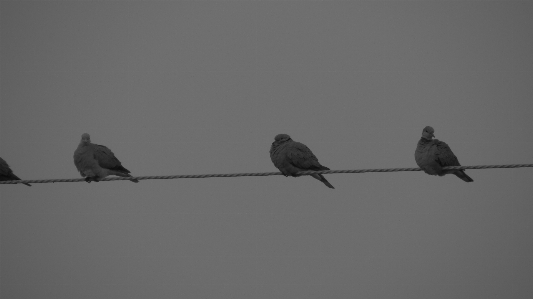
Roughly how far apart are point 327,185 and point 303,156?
2.17 feet

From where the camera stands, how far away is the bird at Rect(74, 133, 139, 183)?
15016 millimetres

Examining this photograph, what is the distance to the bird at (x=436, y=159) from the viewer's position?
14.0 meters

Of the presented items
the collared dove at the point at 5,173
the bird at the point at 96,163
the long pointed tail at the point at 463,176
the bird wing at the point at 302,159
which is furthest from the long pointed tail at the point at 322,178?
the collared dove at the point at 5,173

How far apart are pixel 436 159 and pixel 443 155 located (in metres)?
0.15

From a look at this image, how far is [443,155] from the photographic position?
1407 centimetres

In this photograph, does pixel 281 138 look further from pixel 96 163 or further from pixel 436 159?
pixel 96 163

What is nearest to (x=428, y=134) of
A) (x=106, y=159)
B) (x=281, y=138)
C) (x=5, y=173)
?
(x=281, y=138)

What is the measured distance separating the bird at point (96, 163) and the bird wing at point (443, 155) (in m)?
5.22

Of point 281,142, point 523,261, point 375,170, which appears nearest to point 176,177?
point 375,170

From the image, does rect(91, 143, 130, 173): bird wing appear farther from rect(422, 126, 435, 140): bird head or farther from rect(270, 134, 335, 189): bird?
rect(422, 126, 435, 140): bird head

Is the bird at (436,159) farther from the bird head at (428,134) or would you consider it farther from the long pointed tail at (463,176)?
the bird head at (428,134)

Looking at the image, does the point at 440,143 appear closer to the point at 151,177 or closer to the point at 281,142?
the point at 281,142

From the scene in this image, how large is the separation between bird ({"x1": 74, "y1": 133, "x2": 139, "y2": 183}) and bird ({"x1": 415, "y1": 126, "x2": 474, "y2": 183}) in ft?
16.4

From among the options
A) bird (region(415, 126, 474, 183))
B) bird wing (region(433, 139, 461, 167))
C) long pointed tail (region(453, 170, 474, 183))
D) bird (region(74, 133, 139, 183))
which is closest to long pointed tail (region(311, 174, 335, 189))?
bird (region(415, 126, 474, 183))
